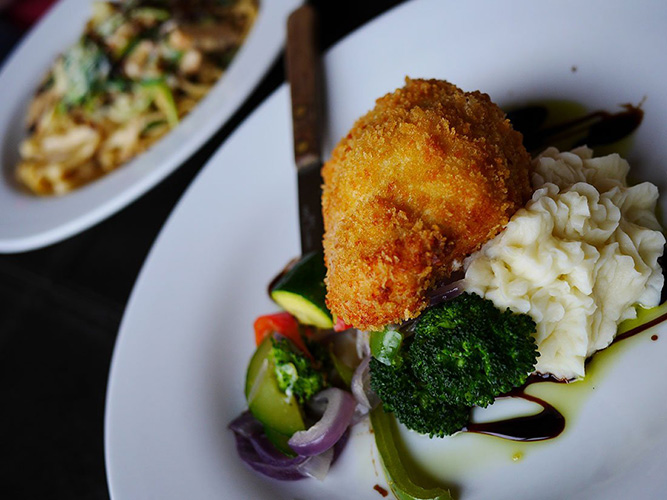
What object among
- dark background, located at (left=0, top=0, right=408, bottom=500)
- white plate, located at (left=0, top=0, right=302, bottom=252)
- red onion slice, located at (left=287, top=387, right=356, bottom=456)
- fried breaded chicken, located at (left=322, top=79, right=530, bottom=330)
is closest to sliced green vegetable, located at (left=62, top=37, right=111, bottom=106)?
white plate, located at (left=0, top=0, right=302, bottom=252)

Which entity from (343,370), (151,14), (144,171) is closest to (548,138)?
(343,370)

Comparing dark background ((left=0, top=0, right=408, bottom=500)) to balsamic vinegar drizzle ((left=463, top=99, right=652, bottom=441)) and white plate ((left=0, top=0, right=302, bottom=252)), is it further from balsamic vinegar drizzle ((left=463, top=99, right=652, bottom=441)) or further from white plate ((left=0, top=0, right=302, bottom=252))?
balsamic vinegar drizzle ((left=463, top=99, right=652, bottom=441))

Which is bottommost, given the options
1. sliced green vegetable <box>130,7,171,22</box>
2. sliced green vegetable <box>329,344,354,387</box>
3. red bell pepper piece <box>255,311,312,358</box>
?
sliced green vegetable <box>329,344,354,387</box>

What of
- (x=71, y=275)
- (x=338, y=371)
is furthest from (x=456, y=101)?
(x=71, y=275)

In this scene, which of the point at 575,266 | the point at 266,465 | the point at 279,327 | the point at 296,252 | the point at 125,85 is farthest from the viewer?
the point at 125,85

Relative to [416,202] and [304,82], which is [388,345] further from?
[304,82]

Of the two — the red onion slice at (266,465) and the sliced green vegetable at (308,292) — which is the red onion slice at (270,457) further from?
the sliced green vegetable at (308,292)
